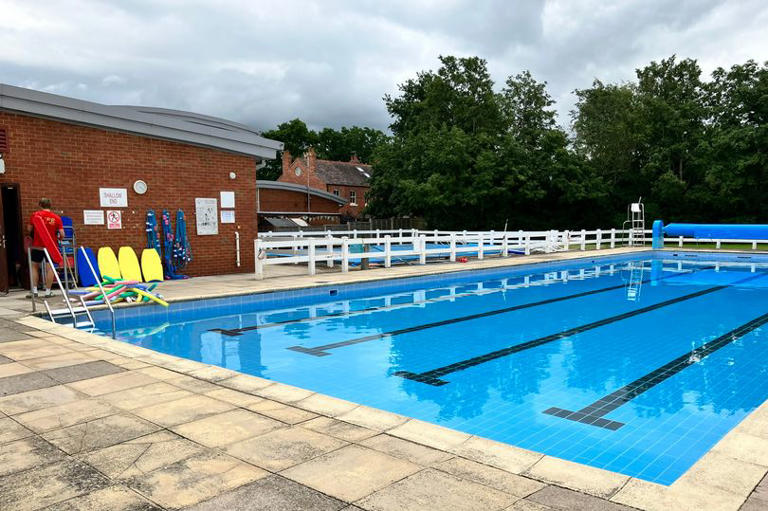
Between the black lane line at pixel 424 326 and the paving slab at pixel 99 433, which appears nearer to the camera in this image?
the paving slab at pixel 99 433

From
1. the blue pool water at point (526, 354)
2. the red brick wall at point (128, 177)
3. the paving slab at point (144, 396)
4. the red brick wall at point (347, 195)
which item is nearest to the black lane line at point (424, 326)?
the blue pool water at point (526, 354)

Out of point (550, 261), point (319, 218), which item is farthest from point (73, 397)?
point (319, 218)

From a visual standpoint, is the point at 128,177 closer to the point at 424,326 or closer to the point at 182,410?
the point at 424,326

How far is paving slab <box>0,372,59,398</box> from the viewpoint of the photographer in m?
4.80

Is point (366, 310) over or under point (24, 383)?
under

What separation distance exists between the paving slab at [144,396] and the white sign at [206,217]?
33.7ft

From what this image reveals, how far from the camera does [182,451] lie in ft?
11.2

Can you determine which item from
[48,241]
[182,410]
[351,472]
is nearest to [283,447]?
[351,472]

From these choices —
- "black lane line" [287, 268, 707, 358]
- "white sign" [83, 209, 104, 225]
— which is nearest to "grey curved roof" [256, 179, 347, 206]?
"white sign" [83, 209, 104, 225]

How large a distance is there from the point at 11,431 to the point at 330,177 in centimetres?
5174

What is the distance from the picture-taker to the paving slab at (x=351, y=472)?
291cm

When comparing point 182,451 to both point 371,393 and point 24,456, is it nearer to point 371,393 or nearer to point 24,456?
point 24,456

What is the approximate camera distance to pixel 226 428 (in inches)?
151

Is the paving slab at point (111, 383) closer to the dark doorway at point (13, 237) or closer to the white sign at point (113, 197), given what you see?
the dark doorway at point (13, 237)
